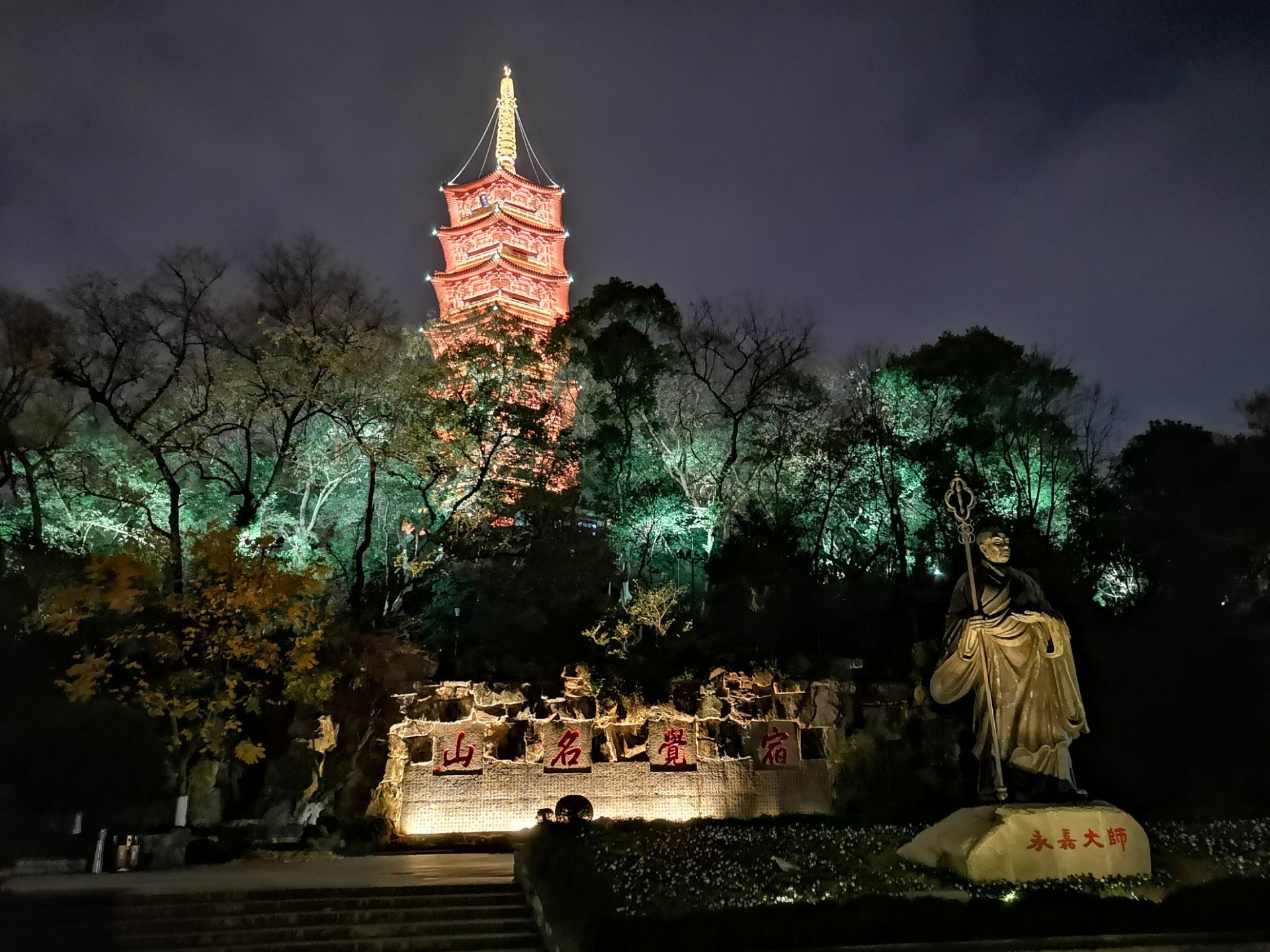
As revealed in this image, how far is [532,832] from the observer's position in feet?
29.5

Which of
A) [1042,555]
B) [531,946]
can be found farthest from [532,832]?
[1042,555]

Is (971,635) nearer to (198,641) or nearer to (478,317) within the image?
(198,641)

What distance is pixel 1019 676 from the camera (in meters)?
6.68

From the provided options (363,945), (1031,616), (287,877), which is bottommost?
(363,945)

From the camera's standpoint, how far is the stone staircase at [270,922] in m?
6.95

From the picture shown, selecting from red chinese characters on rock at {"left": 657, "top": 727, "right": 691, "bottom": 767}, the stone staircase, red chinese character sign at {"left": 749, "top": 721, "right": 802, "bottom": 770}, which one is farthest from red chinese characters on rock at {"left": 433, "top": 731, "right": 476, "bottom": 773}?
the stone staircase

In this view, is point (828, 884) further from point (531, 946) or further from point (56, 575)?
point (56, 575)

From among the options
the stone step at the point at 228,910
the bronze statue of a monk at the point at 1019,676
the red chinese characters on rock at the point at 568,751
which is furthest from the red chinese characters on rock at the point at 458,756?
the bronze statue of a monk at the point at 1019,676

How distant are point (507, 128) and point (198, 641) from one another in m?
23.7

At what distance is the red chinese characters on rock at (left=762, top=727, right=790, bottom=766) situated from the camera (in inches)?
551

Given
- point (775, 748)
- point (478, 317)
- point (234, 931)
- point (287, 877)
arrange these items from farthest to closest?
point (478, 317) → point (775, 748) → point (287, 877) → point (234, 931)

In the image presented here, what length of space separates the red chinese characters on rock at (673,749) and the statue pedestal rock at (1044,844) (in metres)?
7.62

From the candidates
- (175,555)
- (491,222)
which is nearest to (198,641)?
(175,555)

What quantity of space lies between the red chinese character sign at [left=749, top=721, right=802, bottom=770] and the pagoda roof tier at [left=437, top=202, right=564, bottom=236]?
1971 centimetres
